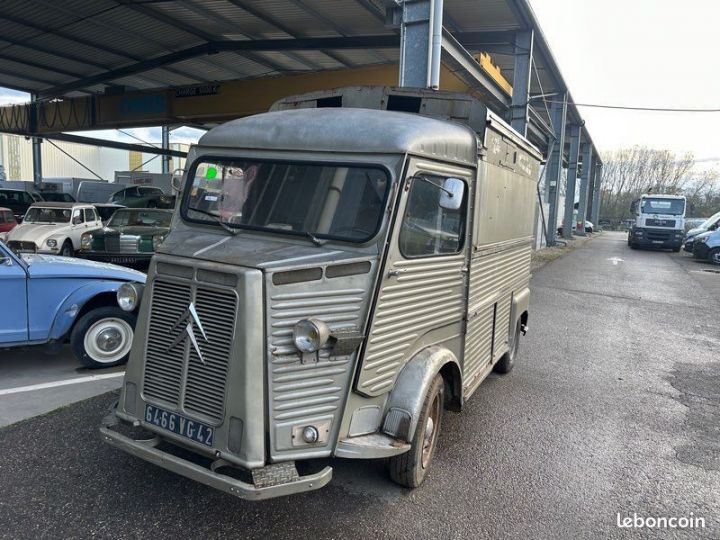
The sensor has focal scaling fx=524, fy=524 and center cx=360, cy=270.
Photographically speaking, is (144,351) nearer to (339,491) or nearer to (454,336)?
(339,491)

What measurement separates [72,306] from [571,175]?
1169 inches

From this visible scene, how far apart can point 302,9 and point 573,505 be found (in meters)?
13.4

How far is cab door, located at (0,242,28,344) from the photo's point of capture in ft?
16.8


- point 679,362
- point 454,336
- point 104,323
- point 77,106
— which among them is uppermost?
point 77,106

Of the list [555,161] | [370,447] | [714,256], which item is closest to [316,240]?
[370,447]

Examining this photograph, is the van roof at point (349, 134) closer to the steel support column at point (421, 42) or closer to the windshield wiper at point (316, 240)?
the windshield wiper at point (316, 240)

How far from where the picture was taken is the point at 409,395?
129 inches

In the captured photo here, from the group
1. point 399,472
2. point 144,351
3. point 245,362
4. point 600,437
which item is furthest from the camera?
point 600,437

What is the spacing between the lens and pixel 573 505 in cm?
355

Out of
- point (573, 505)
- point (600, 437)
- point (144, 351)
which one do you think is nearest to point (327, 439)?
point (144, 351)

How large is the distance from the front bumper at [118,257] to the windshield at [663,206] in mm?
24911

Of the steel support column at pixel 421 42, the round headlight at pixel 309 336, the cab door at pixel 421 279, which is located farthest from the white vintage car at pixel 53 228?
the round headlight at pixel 309 336

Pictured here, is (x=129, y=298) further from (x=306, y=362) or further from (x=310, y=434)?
(x=310, y=434)

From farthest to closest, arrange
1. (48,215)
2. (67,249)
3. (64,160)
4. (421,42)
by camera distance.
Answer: (64,160) → (48,215) → (67,249) → (421,42)
